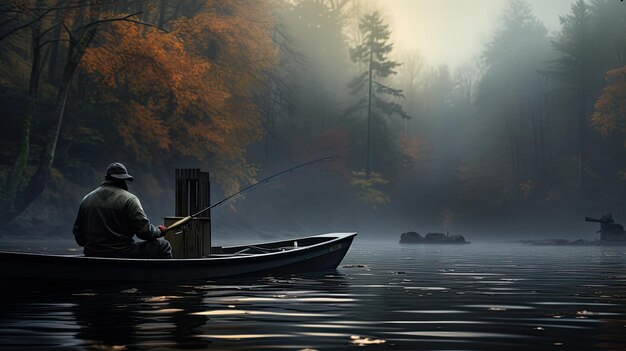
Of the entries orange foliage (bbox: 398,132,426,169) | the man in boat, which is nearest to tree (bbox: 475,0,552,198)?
orange foliage (bbox: 398,132,426,169)

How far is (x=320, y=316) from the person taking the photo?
28.3 ft

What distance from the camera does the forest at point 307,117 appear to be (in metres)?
33.1

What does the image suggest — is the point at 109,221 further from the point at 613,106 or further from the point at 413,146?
the point at 413,146

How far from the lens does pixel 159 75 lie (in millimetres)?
32500

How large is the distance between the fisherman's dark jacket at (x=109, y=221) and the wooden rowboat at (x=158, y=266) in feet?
1.71

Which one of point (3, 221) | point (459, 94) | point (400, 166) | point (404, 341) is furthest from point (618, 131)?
point (404, 341)

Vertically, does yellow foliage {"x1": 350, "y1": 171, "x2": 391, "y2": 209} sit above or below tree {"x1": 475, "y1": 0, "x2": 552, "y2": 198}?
below

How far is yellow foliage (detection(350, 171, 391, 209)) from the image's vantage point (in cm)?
5934

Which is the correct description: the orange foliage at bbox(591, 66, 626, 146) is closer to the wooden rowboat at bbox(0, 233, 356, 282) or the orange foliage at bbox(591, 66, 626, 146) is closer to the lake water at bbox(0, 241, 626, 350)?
the wooden rowboat at bbox(0, 233, 356, 282)

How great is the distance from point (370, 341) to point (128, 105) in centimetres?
3103

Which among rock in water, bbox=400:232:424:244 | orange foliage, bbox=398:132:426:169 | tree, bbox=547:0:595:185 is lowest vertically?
rock in water, bbox=400:232:424:244

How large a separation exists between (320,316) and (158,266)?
13.5 ft

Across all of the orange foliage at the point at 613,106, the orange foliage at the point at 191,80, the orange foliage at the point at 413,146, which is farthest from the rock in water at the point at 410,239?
the orange foliage at the point at 413,146

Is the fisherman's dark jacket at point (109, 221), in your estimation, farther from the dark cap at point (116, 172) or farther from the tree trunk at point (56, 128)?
the tree trunk at point (56, 128)
